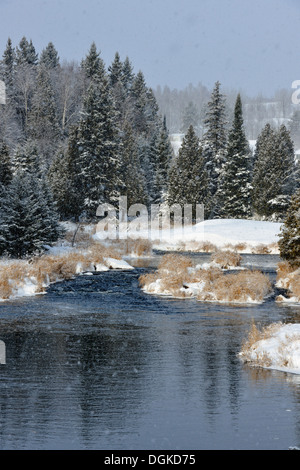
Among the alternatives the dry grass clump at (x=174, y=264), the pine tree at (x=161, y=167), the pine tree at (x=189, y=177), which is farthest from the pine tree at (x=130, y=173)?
the dry grass clump at (x=174, y=264)

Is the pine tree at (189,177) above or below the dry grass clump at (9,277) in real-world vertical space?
above

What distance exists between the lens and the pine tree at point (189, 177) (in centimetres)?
5878

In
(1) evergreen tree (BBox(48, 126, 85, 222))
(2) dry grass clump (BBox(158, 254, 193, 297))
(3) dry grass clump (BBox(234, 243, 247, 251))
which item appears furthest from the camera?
(1) evergreen tree (BBox(48, 126, 85, 222))

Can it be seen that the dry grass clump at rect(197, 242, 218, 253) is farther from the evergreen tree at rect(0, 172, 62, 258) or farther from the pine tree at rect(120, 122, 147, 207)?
the pine tree at rect(120, 122, 147, 207)

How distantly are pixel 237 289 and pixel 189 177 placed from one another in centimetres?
3789

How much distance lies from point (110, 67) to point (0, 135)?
31.4 meters

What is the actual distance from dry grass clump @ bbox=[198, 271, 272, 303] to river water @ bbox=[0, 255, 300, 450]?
1198mm

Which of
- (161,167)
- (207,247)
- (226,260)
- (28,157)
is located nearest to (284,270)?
(226,260)

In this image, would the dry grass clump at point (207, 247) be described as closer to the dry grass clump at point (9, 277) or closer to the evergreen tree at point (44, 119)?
the dry grass clump at point (9, 277)

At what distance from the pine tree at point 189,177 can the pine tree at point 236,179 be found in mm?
2847

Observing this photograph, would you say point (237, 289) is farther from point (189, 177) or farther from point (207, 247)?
point (189, 177)

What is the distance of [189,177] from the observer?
5941cm

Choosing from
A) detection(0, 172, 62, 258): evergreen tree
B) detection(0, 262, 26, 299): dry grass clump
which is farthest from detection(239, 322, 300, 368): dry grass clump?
detection(0, 172, 62, 258): evergreen tree

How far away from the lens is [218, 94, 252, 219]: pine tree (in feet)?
197
